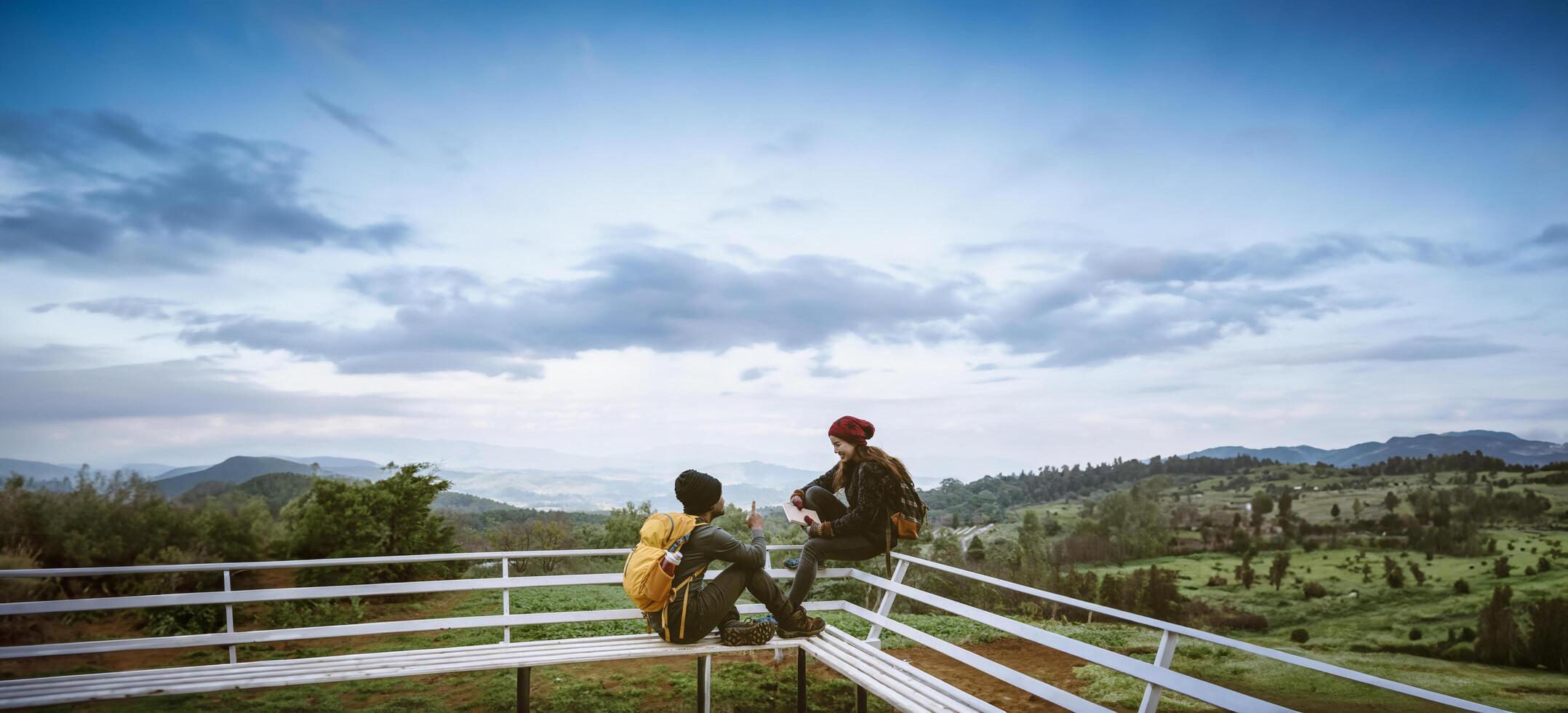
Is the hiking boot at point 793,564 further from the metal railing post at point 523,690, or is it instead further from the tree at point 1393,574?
the tree at point 1393,574

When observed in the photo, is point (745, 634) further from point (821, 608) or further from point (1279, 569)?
point (1279, 569)

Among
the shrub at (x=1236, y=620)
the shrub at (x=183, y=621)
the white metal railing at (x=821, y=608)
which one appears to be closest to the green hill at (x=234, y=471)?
the shrub at (x=183, y=621)

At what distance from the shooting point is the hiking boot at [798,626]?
477cm

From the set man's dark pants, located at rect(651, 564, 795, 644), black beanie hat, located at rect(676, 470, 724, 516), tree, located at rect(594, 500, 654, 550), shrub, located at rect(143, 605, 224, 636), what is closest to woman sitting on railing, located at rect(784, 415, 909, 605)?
man's dark pants, located at rect(651, 564, 795, 644)

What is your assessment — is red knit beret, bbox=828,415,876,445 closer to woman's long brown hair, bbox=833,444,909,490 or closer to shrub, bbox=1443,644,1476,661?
woman's long brown hair, bbox=833,444,909,490

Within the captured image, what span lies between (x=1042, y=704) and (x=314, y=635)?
6.33 m

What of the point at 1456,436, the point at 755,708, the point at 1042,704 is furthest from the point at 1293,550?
the point at 755,708

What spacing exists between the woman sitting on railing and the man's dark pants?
0.24 meters

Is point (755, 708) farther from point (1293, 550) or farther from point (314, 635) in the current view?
point (1293, 550)

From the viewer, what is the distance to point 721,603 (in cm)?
449

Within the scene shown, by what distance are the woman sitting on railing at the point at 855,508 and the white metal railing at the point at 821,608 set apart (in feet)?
1.07

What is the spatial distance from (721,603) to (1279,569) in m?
31.7

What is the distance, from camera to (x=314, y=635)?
14.7 feet

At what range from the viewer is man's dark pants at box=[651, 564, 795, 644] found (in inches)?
174
